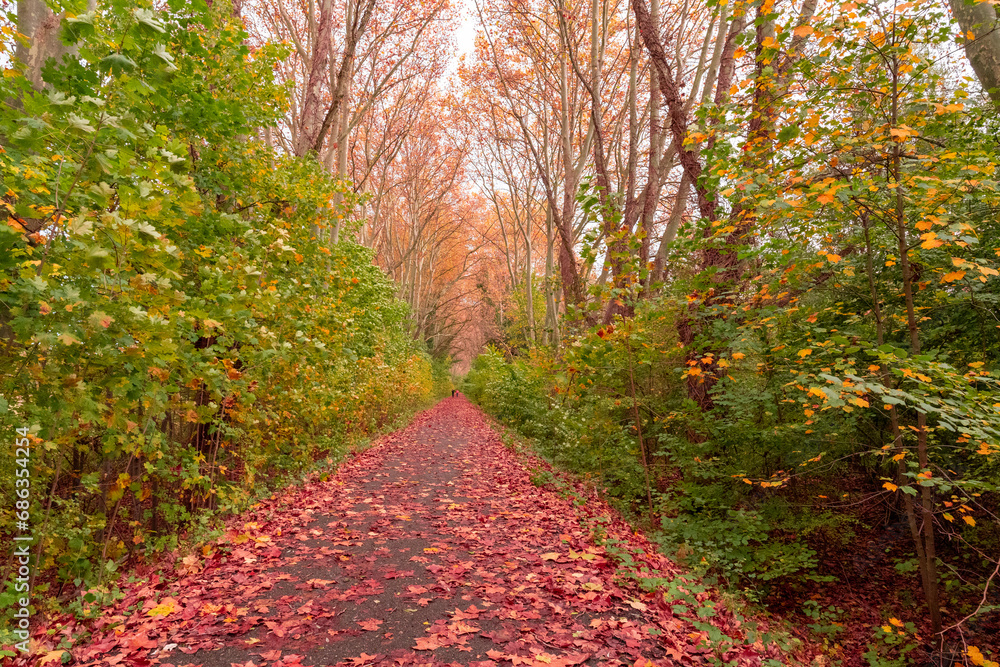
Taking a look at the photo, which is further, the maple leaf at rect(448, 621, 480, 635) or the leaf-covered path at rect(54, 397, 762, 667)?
the maple leaf at rect(448, 621, 480, 635)

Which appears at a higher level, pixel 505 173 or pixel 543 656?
pixel 505 173

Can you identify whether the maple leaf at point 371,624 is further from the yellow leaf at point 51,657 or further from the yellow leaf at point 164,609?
the yellow leaf at point 51,657

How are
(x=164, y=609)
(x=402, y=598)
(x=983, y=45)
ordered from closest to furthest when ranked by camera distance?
(x=164, y=609) → (x=402, y=598) → (x=983, y=45)

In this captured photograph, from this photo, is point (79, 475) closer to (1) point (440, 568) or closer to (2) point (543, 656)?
(1) point (440, 568)

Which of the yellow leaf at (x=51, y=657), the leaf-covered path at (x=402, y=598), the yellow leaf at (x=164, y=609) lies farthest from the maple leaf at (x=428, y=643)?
the yellow leaf at (x=51, y=657)

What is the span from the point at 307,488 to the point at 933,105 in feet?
26.4

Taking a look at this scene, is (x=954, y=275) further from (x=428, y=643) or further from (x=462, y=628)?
(x=428, y=643)

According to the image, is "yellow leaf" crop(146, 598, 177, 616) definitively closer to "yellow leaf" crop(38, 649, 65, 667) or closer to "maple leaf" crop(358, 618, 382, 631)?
"yellow leaf" crop(38, 649, 65, 667)

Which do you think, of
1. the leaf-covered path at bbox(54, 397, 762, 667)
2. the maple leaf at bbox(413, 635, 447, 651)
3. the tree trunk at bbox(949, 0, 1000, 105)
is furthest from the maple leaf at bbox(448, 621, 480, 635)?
the tree trunk at bbox(949, 0, 1000, 105)

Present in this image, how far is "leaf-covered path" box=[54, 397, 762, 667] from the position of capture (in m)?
2.97

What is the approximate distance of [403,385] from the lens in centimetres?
1579

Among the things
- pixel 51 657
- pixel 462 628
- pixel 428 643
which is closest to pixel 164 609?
pixel 51 657

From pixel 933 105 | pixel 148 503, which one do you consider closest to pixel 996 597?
pixel 933 105

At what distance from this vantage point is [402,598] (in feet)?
12.2
